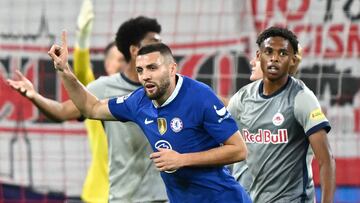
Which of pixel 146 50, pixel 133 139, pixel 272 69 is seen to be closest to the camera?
pixel 146 50

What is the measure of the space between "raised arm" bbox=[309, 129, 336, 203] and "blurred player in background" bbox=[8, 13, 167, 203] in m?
1.12

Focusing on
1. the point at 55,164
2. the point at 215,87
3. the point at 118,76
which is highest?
the point at 118,76

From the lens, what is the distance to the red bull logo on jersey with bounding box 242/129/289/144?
18.6 ft

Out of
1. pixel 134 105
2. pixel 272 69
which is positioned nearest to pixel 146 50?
pixel 134 105

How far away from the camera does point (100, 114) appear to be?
5688 mm

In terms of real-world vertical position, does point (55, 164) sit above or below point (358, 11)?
below

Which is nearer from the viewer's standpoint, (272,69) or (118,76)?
(272,69)

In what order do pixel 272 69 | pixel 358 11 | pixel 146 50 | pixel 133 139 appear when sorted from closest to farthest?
pixel 146 50 → pixel 272 69 → pixel 133 139 → pixel 358 11

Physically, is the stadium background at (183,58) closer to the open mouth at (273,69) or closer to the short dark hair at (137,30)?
the short dark hair at (137,30)

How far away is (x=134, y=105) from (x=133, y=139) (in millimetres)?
720

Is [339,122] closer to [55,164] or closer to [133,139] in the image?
[55,164]

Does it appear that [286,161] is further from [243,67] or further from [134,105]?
[243,67]

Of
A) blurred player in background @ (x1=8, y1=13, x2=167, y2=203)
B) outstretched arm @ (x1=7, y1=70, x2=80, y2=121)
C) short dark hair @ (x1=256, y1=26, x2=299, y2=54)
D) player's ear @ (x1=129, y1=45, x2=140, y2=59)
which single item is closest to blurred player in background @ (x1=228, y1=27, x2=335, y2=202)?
short dark hair @ (x1=256, y1=26, x2=299, y2=54)

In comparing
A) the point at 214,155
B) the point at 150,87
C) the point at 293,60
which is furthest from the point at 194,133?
the point at 293,60
